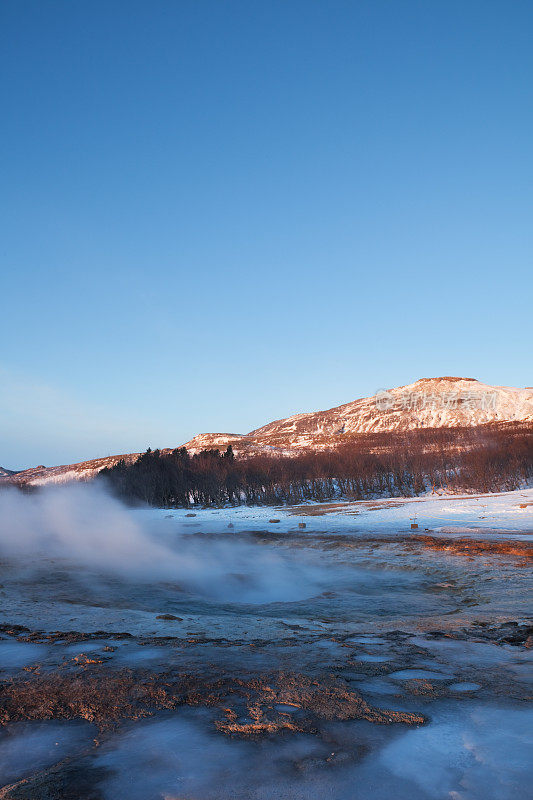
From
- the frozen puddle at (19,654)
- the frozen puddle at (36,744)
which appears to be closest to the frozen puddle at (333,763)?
the frozen puddle at (36,744)

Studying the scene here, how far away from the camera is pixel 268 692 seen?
5.11 meters

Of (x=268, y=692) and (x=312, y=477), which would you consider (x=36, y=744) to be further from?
(x=312, y=477)

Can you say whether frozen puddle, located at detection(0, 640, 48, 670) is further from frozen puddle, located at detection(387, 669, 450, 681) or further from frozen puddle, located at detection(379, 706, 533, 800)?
frozen puddle, located at detection(379, 706, 533, 800)

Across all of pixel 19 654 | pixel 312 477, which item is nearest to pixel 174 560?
pixel 19 654

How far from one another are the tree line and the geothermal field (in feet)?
266

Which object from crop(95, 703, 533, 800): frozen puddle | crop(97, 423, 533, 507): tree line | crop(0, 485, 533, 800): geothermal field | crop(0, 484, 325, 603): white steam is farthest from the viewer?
crop(97, 423, 533, 507): tree line

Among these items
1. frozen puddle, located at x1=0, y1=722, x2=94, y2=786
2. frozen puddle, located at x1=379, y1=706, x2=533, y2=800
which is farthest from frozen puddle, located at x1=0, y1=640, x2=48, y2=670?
frozen puddle, located at x1=379, y1=706, x2=533, y2=800

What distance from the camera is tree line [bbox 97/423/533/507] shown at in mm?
95625

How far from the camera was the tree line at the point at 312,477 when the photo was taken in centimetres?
9562

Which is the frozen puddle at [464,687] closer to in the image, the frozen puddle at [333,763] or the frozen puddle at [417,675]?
the frozen puddle at [417,675]

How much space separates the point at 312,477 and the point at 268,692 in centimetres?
10055

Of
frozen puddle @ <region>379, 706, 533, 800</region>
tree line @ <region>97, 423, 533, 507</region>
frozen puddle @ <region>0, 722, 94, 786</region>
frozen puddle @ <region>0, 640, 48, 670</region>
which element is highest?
frozen puddle @ <region>0, 722, 94, 786</region>

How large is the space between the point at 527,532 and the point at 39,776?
30596 millimetres

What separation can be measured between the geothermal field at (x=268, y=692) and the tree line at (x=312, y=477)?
8101cm
